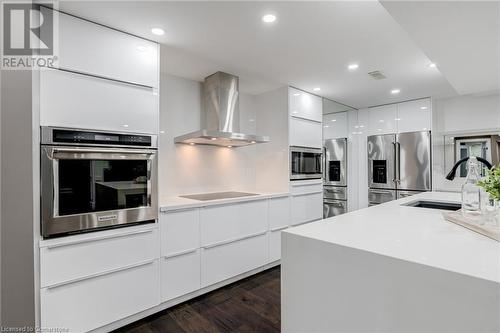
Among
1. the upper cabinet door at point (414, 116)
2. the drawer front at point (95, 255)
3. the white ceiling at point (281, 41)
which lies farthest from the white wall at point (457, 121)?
the drawer front at point (95, 255)

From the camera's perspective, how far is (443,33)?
152 cm

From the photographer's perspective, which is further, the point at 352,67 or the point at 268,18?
the point at 352,67

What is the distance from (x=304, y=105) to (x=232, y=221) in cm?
193

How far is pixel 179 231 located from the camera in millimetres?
2213

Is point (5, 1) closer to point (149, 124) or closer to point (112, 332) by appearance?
point (149, 124)

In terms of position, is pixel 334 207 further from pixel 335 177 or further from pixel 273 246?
pixel 273 246

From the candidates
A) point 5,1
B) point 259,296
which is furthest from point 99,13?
point 259,296

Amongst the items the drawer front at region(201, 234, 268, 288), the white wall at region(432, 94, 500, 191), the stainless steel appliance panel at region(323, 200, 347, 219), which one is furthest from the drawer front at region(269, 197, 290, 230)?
the white wall at region(432, 94, 500, 191)

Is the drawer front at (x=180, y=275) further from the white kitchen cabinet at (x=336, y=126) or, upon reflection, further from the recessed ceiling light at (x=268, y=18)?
the white kitchen cabinet at (x=336, y=126)

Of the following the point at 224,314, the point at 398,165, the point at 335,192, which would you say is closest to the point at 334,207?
the point at 335,192

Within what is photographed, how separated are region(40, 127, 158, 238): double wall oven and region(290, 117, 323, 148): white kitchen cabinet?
187 cm

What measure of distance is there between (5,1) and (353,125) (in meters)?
4.68

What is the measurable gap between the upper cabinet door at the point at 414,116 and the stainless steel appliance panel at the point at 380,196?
1050 millimetres

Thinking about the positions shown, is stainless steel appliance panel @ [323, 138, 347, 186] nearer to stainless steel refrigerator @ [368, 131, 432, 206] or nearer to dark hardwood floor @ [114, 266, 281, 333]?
stainless steel refrigerator @ [368, 131, 432, 206]
